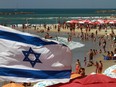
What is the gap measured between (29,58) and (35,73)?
306 mm

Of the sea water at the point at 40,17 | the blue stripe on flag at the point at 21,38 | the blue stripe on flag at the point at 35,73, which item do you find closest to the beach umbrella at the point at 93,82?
the blue stripe on flag at the point at 35,73

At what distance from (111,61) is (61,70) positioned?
18839 mm

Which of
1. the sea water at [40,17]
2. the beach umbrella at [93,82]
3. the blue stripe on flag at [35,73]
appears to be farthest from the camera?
the sea water at [40,17]

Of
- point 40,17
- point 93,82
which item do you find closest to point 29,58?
point 93,82

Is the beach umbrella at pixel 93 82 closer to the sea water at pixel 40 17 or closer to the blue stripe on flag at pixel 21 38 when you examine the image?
the blue stripe on flag at pixel 21 38

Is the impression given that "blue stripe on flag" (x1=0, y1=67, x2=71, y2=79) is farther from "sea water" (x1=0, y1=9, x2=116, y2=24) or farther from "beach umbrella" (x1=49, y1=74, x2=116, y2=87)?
"sea water" (x1=0, y1=9, x2=116, y2=24)

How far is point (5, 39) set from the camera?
627cm

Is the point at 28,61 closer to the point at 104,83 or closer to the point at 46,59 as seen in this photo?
the point at 46,59

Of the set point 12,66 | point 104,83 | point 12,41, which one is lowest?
point 104,83

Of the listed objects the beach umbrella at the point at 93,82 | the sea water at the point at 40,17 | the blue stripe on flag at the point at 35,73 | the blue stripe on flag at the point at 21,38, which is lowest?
the sea water at the point at 40,17

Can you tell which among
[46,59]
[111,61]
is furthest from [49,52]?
[111,61]

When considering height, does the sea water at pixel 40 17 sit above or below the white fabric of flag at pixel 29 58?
below

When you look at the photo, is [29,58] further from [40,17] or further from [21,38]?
[40,17]

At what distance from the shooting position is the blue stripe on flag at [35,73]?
624 centimetres
